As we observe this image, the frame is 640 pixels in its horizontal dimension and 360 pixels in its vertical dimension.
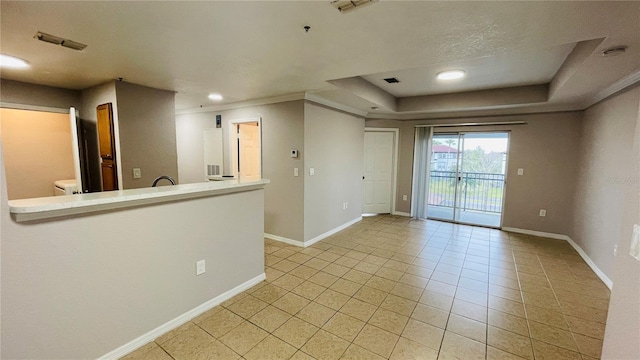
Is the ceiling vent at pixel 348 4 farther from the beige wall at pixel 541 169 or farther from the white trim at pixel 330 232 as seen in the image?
the beige wall at pixel 541 169

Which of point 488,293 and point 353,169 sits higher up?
point 353,169

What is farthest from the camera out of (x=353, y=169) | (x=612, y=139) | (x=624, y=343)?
(x=353, y=169)

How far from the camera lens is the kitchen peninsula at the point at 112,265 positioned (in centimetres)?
141

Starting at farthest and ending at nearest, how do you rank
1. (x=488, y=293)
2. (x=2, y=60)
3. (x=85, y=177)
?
(x=85, y=177), (x=488, y=293), (x=2, y=60)

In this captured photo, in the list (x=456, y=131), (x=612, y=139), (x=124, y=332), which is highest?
(x=456, y=131)

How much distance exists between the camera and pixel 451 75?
11.1ft

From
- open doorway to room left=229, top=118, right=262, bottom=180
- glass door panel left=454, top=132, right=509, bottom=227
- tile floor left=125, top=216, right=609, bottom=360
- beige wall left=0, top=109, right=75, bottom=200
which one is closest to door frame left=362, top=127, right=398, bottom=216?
glass door panel left=454, top=132, right=509, bottom=227

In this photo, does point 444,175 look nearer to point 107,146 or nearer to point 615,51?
point 615,51

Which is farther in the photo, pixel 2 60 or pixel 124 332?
pixel 2 60

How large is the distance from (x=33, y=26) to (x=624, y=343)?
12.5ft

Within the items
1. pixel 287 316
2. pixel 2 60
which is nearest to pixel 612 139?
pixel 287 316

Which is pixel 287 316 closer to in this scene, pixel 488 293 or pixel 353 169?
pixel 488 293

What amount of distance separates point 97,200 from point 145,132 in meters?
2.24

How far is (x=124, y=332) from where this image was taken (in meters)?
1.83
